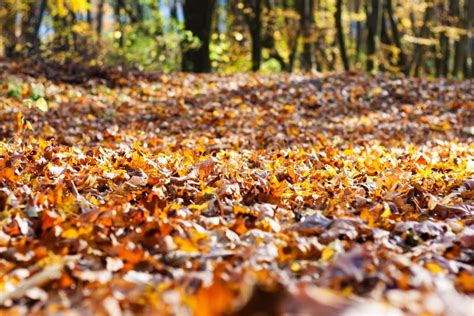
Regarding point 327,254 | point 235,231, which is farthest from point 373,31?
point 327,254

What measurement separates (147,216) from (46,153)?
2171 millimetres

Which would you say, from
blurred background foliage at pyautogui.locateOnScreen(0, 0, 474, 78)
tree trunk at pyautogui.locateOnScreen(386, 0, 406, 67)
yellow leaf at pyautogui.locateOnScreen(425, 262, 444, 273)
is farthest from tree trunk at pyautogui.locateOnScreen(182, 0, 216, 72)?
yellow leaf at pyautogui.locateOnScreen(425, 262, 444, 273)

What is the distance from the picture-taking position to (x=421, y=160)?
19.1 feet

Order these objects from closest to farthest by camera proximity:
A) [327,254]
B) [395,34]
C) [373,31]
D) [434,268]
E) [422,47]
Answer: [434,268] → [327,254] → [373,31] → [395,34] → [422,47]

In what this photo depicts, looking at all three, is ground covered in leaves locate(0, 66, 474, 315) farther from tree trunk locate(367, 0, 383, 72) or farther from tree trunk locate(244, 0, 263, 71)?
tree trunk locate(244, 0, 263, 71)

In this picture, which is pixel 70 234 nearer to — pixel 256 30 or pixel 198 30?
pixel 198 30

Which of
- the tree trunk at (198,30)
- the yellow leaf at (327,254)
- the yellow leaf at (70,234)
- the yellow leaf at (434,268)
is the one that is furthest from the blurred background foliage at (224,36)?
the yellow leaf at (434,268)

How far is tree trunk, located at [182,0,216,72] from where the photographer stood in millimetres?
14719

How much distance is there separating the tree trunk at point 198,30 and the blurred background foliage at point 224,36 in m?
0.03

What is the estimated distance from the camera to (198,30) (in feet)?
48.4

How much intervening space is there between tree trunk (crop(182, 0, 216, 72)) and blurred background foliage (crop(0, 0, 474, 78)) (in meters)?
0.03

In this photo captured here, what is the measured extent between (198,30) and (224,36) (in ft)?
10.5

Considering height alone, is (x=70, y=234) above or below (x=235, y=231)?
above

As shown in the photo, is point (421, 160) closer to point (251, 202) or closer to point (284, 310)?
point (251, 202)
